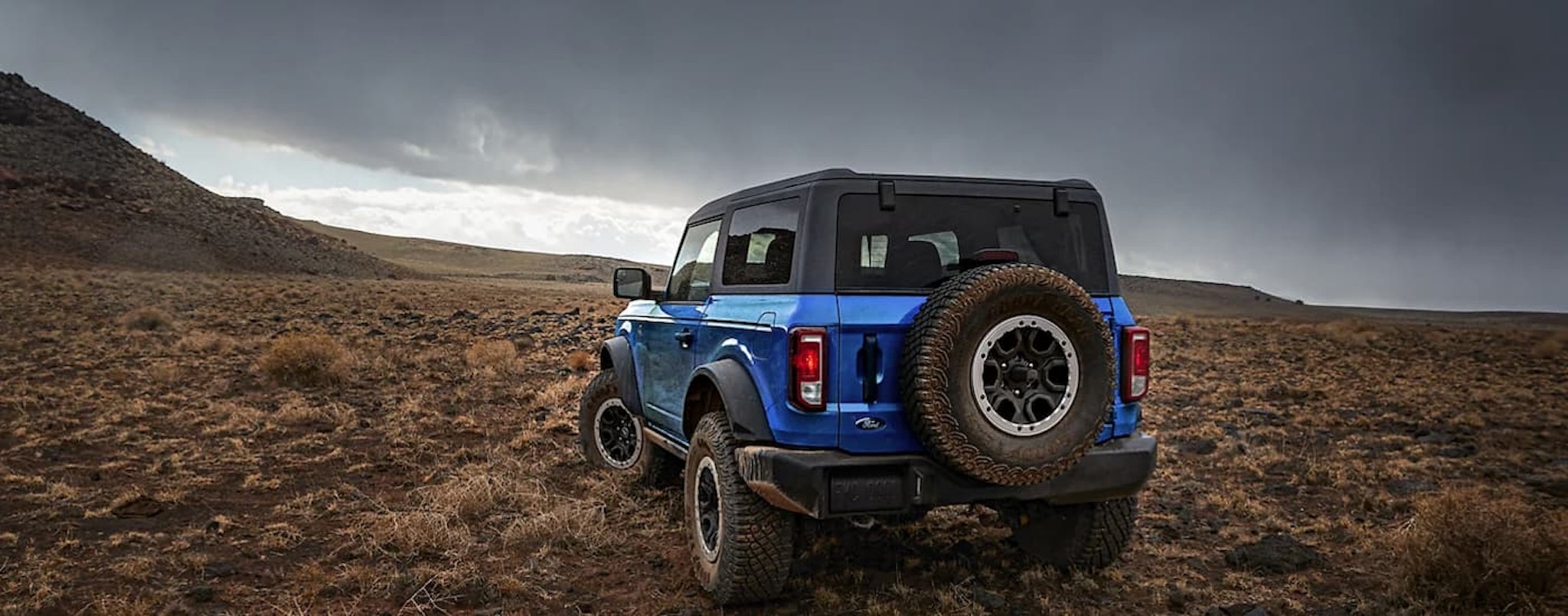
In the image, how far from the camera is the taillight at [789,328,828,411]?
387 cm

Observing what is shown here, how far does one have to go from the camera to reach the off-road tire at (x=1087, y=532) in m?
4.91

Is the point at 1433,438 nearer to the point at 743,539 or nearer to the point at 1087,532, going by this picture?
the point at 1087,532

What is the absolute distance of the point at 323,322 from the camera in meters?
22.2

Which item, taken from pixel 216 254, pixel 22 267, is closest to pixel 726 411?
pixel 22 267

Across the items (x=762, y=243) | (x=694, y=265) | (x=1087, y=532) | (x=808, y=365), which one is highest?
(x=762, y=243)

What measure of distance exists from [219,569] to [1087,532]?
4.72 metres

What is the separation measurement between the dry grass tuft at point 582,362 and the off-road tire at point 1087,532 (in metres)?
10.6

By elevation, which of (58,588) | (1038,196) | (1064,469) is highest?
(1038,196)

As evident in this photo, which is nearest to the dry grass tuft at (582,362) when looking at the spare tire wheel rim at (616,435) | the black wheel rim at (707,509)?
the spare tire wheel rim at (616,435)

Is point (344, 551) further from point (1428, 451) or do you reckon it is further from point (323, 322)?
point (323, 322)

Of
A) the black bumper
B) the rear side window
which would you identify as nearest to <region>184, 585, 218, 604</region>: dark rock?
the black bumper

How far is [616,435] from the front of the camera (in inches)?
292

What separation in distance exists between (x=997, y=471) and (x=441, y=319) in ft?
78.1

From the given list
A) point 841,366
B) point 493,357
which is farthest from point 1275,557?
point 493,357
